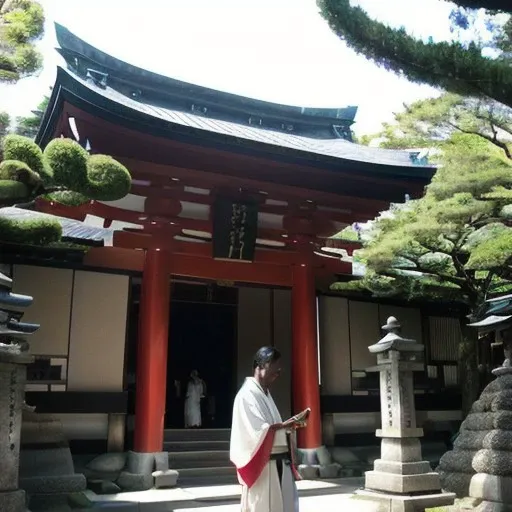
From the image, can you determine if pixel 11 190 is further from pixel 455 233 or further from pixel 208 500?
pixel 455 233

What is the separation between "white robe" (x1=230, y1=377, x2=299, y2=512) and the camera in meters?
4.11

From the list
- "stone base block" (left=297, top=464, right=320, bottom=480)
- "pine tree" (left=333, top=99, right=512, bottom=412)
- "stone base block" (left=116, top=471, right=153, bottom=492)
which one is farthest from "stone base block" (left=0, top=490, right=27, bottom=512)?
"pine tree" (left=333, top=99, right=512, bottom=412)

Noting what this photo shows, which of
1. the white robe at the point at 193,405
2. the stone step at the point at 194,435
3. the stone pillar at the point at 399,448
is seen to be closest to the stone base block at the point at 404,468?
the stone pillar at the point at 399,448

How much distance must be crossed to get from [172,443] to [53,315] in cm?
320

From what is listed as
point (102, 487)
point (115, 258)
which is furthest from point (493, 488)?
point (115, 258)

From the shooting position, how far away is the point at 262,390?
169 inches

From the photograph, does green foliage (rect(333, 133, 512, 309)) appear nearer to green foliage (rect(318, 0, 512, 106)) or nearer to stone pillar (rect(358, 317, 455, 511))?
stone pillar (rect(358, 317, 455, 511))

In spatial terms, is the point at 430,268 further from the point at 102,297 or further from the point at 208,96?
the point at 208,96

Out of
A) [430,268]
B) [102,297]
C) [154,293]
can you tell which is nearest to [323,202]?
[430,268]

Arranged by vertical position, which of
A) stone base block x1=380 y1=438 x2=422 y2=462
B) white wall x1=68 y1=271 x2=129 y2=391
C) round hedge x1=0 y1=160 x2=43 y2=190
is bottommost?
stone base block x1=380 y1=438 x2=422 y2=462

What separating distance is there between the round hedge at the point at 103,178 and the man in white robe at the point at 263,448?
242 centimetres

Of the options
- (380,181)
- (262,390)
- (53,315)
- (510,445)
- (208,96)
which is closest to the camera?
Answer: (262,390)

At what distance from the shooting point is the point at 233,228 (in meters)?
9.55

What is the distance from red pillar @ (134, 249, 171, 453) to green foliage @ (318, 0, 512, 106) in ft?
17.4
